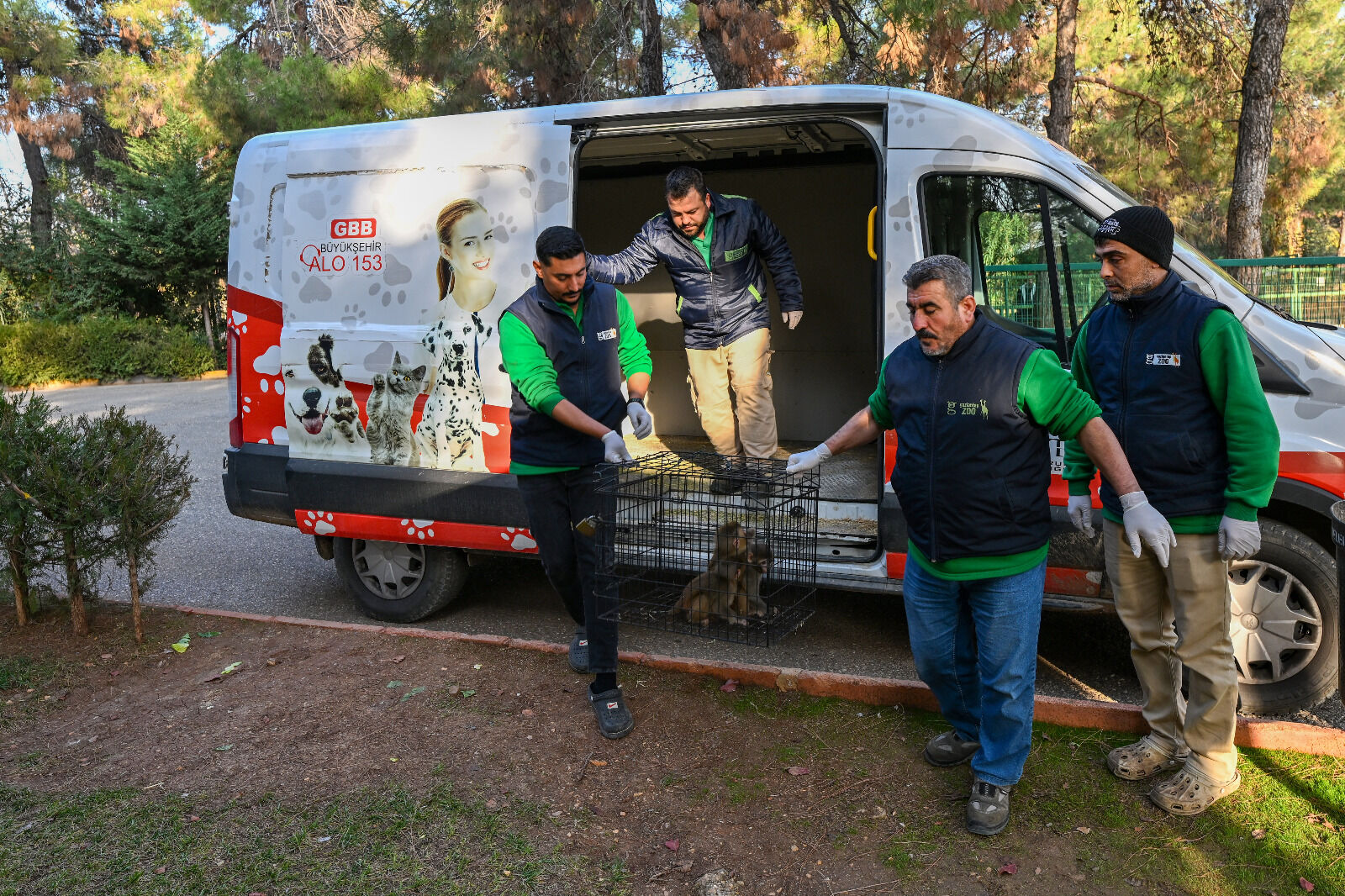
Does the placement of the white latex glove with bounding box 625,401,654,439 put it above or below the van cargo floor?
above

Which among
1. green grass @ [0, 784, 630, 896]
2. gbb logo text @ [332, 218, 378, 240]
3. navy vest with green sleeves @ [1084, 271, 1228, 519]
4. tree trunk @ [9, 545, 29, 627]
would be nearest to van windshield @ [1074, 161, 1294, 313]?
navy vest with green sleeves @ [1084, 271, 1228, 519]

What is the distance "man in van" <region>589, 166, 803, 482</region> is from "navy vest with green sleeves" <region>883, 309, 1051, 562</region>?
8.20 feet

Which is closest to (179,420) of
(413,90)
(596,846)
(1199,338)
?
(413,90)

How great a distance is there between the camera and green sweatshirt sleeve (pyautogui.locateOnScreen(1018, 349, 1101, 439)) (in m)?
2.84

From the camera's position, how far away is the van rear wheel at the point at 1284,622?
12.5 ft

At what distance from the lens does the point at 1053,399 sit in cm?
284

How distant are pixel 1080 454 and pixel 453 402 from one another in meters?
3.00

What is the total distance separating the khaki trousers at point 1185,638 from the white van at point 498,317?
761 millimetres

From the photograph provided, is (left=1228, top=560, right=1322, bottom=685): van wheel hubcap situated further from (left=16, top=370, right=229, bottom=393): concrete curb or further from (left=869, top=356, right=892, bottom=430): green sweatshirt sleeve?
(left=16, top=370, right=229, bottom=393): concrete curb

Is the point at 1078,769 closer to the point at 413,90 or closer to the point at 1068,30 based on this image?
the point at 1068,30

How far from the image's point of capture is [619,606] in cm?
371

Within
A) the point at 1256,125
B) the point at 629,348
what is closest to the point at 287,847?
the point at 629,348

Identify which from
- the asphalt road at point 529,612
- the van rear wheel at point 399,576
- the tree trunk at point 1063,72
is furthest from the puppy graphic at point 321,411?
the tree trunk at point 1063,72

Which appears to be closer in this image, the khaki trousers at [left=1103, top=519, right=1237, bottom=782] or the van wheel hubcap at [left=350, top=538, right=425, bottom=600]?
the khaki trousers at [left=1103, top=519, right=1237, bottom=782]
